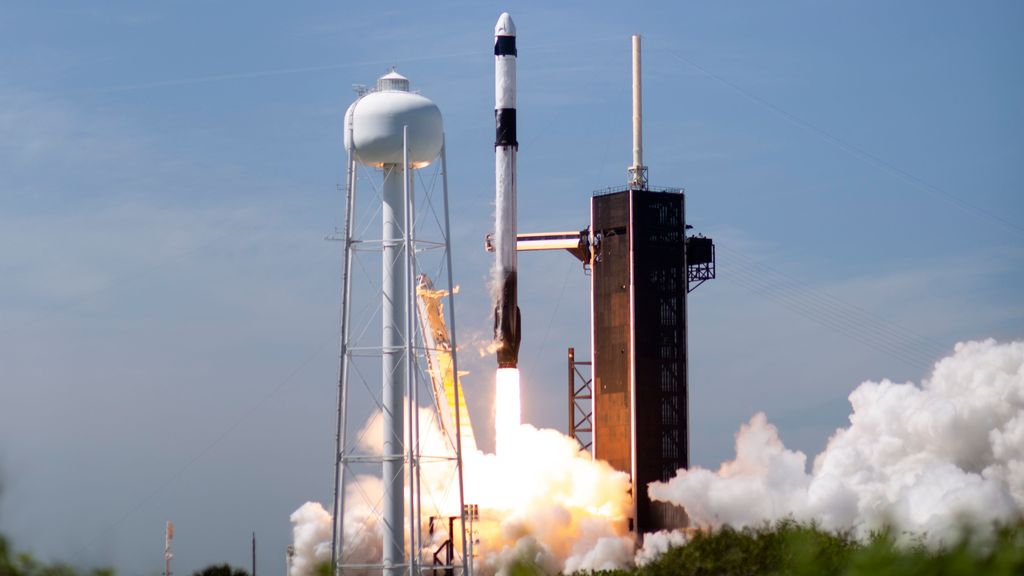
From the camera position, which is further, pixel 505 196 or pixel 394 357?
pixel 505 196

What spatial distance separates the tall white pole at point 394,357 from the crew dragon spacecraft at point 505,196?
11.9 meters

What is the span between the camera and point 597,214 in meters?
83.2

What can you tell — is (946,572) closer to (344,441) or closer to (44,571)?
(44,571)

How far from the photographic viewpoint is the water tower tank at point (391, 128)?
67.8m

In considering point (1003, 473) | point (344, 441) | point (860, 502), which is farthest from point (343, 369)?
point (1003, 473)

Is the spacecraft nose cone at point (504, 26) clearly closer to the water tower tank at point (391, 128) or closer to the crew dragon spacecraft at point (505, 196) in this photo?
the crew dragon spacecraft at point (505, 196)

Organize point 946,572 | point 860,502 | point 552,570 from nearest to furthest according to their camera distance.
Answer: point 946,572 < point 860,502 < point 552,570

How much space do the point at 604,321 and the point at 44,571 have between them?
2871 inches

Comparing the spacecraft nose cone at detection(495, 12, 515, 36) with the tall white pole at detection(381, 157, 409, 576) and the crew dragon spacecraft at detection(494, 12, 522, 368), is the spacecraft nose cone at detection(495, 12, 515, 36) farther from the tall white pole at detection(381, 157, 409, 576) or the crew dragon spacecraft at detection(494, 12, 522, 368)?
the tall white pole at detection(381, 157, 409, 576)

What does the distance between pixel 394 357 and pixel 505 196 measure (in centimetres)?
1587

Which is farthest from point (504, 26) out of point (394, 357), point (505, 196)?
point (394, 357)

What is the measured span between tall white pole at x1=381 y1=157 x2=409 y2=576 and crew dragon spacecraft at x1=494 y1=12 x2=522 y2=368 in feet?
39.2

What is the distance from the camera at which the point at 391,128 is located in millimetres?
67750

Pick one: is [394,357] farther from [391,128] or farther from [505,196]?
[505,196]
